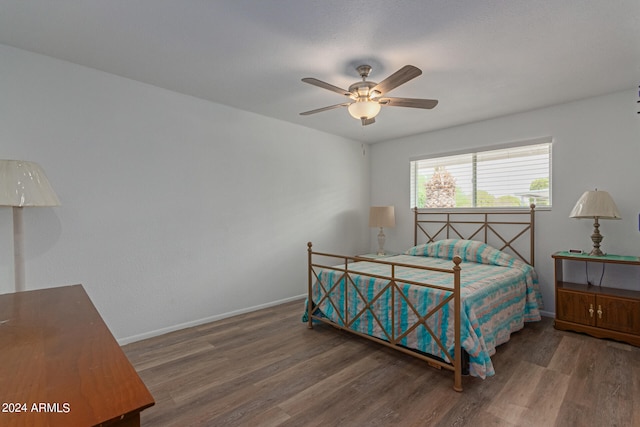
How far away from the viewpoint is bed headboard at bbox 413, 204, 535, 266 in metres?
3.88

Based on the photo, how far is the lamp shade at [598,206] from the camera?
3.04m

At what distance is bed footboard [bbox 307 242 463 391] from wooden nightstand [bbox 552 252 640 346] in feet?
4.65

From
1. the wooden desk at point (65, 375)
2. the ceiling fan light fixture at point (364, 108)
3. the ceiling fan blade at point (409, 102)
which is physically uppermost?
the ceiling fan blade at point (409, 102)

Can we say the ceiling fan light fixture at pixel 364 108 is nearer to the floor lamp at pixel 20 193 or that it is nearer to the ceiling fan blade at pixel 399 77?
the ceiling fan blade at pixel 399 77

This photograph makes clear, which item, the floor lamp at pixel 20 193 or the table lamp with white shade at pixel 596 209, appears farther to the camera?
the table lamp with white shade at pixel 596 209

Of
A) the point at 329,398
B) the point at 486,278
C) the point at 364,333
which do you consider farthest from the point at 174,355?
the point at 486,278

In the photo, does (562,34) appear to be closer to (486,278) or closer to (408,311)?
(486,278)

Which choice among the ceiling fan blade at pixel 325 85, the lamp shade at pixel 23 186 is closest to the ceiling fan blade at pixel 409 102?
the ceiling fan blade at pixel 325 85

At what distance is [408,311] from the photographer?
2607mm

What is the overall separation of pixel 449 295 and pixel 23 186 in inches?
120

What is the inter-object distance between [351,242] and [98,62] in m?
4.02

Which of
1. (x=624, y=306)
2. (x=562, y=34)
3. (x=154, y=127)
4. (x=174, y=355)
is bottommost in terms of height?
(x=174, y=355)

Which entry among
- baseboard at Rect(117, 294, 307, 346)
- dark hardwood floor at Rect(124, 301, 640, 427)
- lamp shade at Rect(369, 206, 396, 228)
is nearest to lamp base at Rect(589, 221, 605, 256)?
dark hardwood floor at Rect(124, 301, 640, 427)

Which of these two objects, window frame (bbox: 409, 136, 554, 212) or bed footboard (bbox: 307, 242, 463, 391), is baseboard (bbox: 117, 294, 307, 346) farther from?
window frame (bbox: 409, 136, 554, 212)
